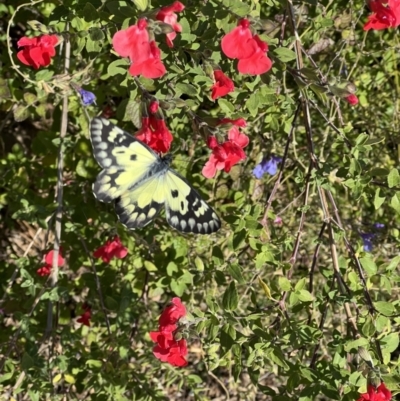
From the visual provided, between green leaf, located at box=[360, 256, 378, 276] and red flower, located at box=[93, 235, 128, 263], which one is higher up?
red flower, located at box=[93, 235, 128, 263]

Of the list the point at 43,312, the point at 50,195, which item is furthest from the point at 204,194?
the point at 43,312

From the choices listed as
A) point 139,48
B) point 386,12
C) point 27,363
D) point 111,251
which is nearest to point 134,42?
point 139,48

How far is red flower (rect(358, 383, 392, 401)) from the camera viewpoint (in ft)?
4.33

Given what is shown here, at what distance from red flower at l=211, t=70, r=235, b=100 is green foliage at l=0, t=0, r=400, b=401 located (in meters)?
0.05

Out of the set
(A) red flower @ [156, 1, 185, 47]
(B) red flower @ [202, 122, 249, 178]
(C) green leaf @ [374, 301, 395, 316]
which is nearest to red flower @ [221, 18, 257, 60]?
(A) red flower @ [156, 1, 185, 47]

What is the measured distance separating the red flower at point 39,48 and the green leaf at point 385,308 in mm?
1146

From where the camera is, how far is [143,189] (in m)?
1.74

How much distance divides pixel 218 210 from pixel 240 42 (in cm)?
105

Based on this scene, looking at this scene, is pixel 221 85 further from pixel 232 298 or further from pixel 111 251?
pixel 111 251

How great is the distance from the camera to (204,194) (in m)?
2.30

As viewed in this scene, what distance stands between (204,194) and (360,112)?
0.92 metres

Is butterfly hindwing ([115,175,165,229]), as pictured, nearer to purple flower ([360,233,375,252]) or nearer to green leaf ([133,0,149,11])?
green leaf ([133,0,149,11])

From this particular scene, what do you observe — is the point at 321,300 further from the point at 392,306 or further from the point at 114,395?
the point at 114,395

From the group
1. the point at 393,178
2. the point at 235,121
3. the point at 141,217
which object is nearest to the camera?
the point at 393,178
